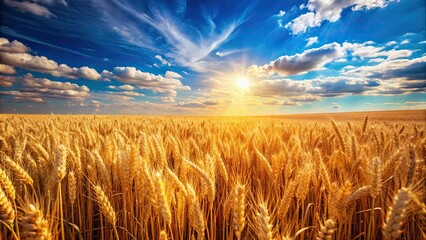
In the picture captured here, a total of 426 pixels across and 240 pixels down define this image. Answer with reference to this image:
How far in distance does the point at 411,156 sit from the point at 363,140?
2422 mm

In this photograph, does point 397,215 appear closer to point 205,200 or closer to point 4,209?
point 205,200

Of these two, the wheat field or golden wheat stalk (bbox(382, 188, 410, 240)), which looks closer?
golden wheat stalk (bbox(382, 188, 410, 240))

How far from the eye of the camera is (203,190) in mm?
1442

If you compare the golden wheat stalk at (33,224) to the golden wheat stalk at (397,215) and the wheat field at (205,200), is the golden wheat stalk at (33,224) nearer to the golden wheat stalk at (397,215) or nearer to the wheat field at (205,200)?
the wheat field at (205,200)

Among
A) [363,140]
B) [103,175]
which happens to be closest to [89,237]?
[103,175]

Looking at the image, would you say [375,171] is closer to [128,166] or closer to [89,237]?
[128,166]

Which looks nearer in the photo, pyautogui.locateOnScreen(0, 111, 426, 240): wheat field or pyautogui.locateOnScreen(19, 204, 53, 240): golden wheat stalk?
pyautogui.locateOnScreen(19, 204, 53, 240): golden wheat stalk

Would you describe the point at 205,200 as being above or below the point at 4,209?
below

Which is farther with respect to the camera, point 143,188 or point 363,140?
point 363,140

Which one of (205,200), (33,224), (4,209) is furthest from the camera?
(205,200)

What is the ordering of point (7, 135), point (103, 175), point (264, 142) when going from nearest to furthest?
point (103, 175), point (264, 142), point (7, 135)

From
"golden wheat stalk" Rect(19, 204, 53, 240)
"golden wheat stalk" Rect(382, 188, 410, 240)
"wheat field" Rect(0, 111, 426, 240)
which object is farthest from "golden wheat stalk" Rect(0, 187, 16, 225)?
"golden wheat stalk" Rect(382, 188, 410, 240)

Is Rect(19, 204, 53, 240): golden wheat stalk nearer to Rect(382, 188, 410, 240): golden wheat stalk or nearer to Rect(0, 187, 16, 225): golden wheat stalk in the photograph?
Rect(0, 187, 16, 225): golden wheat stalk

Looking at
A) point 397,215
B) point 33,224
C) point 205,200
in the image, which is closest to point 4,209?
point 33,224
